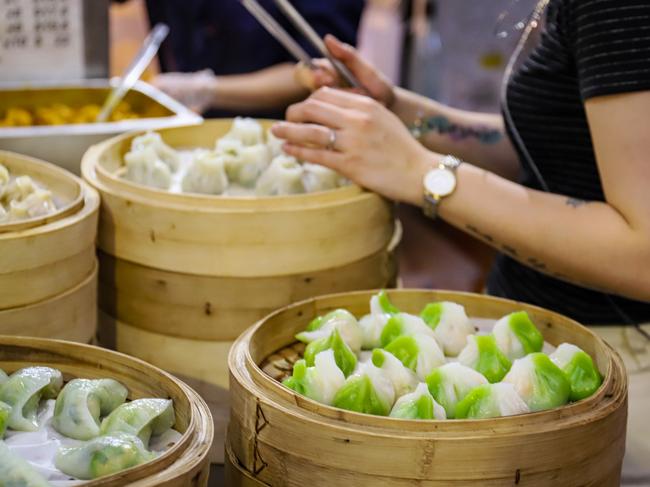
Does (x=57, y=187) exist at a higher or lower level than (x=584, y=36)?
lower

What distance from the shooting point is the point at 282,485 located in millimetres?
1261

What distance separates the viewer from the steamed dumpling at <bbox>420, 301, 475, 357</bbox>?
1.55m

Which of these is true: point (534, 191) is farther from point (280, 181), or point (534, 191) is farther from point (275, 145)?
point (275, 145)

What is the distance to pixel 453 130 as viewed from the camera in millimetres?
2455

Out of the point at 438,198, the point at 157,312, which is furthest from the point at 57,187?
the point at 438,198

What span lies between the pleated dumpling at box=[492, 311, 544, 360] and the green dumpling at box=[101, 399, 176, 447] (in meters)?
0.61

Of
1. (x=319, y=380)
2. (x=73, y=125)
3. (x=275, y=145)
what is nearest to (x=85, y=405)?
(x=319, y=380)

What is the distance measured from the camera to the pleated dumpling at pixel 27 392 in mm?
1189

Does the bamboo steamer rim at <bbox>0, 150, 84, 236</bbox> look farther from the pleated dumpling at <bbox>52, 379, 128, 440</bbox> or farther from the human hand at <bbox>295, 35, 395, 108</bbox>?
the human hand at <bbox>295, 35, 395, 108</bbox>

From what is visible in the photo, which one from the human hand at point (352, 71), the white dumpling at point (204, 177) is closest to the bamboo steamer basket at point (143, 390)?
the white dumpling at point (204, 177)

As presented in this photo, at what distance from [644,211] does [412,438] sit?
2.14 ft

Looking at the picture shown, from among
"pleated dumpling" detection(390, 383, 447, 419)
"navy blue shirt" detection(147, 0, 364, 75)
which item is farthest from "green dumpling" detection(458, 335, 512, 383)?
"navy blue shirt" detection(147, 0, 364, 75)

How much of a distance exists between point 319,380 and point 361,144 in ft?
2.33

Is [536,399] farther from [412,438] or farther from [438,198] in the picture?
[438,198]
